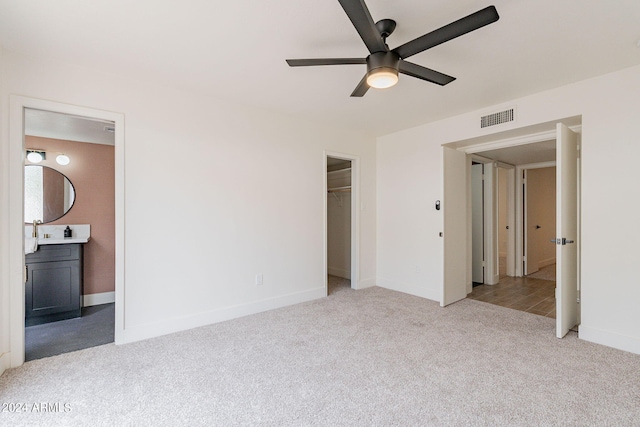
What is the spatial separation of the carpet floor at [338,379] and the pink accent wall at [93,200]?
6.40ft

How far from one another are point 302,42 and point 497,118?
2.54 m

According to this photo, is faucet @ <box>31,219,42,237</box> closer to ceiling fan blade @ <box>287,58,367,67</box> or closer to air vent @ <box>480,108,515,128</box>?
ceiling fan blade @ <box>287,58,367,67</box>

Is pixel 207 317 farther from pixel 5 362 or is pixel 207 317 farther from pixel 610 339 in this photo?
pixel 610 339

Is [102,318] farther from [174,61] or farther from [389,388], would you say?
[389,388]

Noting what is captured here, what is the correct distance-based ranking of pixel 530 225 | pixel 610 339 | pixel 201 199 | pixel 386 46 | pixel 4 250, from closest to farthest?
1. pixel 386 46
2. pixel 4 250
3. pixel 610 339
4. pixel 201 199
5. pixel 530 225

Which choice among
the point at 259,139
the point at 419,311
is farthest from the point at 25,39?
the point at 419,311

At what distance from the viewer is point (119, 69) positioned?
8.71 ft

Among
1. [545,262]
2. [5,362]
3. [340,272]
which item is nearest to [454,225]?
[340,272]

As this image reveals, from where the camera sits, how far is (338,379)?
7.13 ft

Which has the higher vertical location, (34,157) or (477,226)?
(34,157)

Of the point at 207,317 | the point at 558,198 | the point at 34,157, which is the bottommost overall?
the point at 207,317

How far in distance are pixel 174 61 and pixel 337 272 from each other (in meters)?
4.26

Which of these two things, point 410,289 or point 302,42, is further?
point 410,289

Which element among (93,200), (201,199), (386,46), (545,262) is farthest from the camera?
(545,262)
